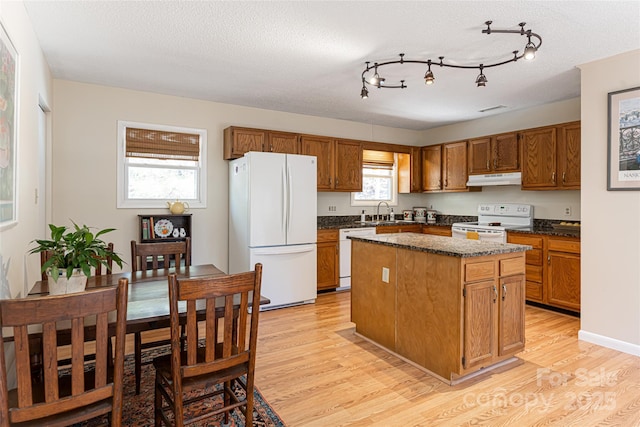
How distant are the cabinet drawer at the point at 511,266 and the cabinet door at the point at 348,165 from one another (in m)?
2.93

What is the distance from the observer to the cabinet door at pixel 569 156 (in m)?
4.17

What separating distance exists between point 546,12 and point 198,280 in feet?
8.88

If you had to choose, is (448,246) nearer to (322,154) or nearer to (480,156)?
(322,154)

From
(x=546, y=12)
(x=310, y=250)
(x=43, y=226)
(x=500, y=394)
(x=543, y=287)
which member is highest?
(x=546, y=12)

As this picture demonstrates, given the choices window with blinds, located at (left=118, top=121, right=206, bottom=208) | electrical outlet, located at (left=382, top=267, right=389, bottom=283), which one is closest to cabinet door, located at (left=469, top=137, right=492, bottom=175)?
electrical outlet, located at (left=382, top=267, right=389, bottom=283)

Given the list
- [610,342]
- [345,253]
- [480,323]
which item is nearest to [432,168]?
[345,253]

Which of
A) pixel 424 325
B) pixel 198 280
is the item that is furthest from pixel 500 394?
pixel 198 280

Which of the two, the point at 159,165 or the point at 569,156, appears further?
the point at 159,165

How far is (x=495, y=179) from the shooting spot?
197 inches

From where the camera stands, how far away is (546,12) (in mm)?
2398

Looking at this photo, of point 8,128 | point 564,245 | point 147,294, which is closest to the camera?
point 8,128

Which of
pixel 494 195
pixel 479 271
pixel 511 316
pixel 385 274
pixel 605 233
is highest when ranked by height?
pixel 494 195

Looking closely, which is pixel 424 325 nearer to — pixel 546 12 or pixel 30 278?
pixel 546 12

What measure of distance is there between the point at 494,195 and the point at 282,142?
10.6 feet
